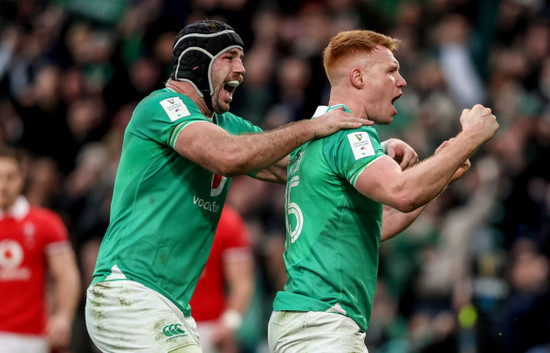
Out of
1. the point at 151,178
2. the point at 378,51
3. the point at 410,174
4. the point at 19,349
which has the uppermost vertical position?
the point at 378,51

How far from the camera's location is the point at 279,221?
39.9ft

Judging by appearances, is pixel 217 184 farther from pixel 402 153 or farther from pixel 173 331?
pixel 402 153

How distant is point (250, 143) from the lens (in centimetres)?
538

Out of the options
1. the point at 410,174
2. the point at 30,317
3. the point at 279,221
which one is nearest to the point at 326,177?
the point at 410,174

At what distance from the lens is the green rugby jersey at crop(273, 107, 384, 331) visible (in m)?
5.16

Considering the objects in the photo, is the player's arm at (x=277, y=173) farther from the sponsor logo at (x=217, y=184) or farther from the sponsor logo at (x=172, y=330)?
the sponsor logo at (x=172, y=330)

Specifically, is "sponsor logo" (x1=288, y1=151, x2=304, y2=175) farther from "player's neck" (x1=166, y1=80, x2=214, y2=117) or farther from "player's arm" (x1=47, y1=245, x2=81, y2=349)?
"player's arm" (x1=47, y1=245, x2=81, y2=349)

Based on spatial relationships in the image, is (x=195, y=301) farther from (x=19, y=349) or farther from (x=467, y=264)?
(x=467, y=264)

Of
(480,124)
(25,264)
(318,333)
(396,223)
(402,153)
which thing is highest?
(480,124)

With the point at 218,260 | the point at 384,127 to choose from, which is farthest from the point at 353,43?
the point at 384,127

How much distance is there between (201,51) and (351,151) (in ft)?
4.30

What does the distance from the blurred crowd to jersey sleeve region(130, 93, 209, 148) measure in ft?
18.1

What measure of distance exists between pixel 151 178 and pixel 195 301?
4.53 m

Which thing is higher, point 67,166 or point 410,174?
point 410,174
